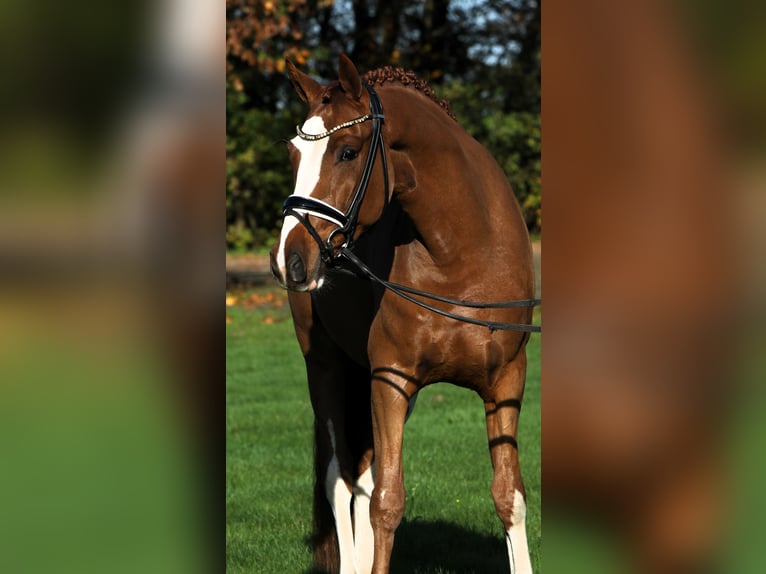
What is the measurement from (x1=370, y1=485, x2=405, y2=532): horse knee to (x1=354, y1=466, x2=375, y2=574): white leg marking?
924mm

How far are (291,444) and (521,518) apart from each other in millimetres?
3655

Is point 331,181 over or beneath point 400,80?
beneath

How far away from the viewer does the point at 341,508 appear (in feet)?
15.1

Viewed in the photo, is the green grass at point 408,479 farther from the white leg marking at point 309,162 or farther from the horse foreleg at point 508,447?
the white leg marking at point 309,162

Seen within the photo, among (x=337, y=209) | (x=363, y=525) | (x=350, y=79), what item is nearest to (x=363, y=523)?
(x=363, y=525)

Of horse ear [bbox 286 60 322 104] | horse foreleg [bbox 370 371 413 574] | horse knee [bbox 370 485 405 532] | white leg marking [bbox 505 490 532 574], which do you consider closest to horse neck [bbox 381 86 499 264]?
horse ear [bbox 286 60 322 104]

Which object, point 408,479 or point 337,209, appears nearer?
point 337,209

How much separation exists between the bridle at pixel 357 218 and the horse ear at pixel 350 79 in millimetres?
78

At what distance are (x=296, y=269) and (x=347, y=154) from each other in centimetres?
44

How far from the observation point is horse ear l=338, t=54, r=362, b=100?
10.4 ft

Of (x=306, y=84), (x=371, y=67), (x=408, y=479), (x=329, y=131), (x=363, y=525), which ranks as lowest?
(x=408, y=479)
